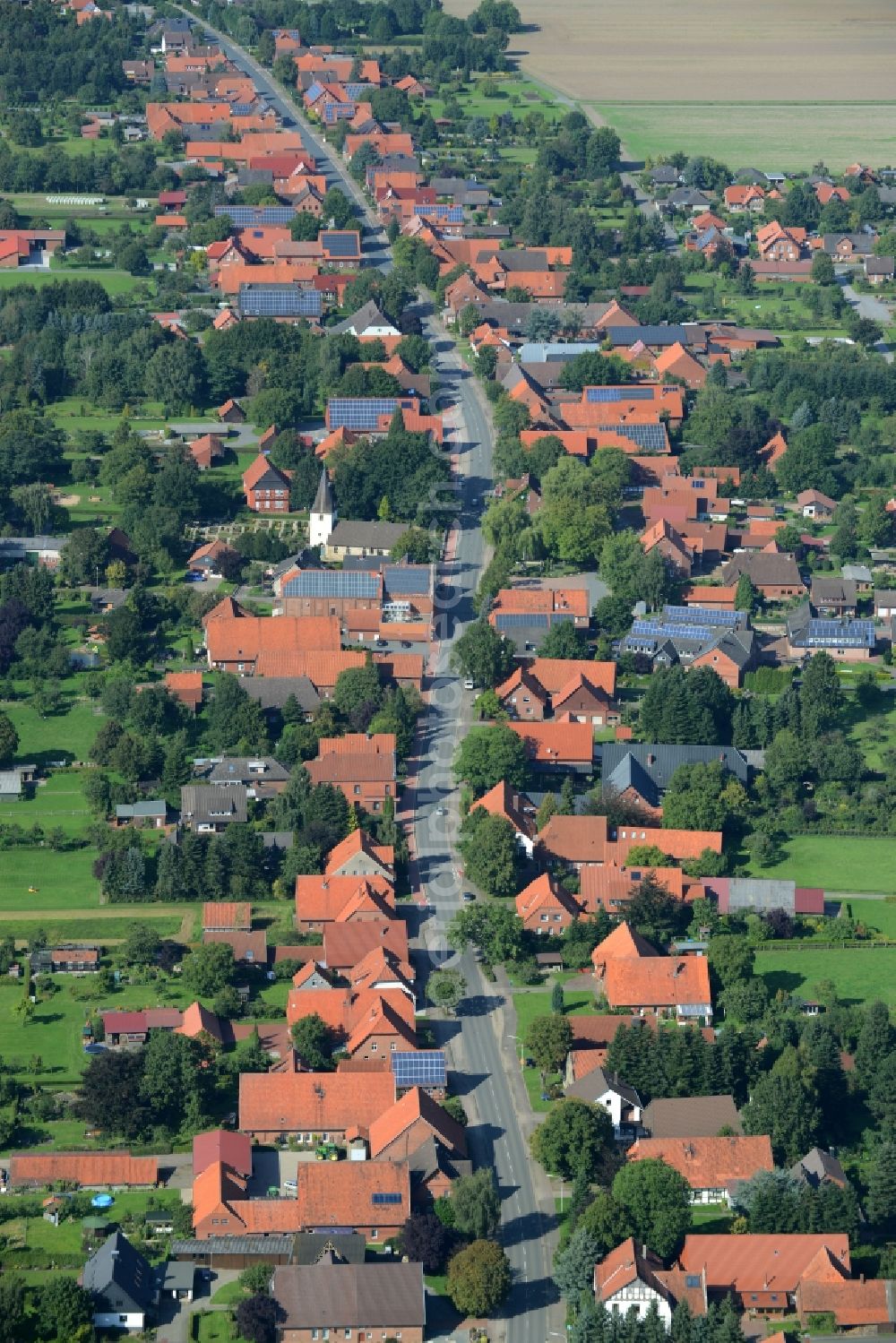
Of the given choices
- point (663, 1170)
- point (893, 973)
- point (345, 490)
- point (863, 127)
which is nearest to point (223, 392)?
point (345, 490)

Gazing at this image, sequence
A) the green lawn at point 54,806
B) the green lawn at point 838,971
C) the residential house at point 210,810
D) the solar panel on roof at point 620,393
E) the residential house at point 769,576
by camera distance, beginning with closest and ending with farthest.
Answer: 1. the green lawn at point 838,971
2. the residential house at point 210,810
3. the green lawn at point 54,806
4. the residential house at point 769,576
5. the solar panel on roof at point 620,393

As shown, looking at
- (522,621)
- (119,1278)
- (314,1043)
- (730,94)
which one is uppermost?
(119,1278)

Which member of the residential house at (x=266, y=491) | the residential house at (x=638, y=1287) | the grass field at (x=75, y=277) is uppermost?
the residential house at (x=638, y=1287)

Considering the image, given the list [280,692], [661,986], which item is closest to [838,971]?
[661,986]

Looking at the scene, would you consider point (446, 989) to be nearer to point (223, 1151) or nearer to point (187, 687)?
point (223, 1151)

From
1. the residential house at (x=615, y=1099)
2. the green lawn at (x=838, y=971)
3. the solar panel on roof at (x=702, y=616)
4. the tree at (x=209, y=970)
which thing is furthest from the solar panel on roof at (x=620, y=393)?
the residential house at (x=615, y=1099)

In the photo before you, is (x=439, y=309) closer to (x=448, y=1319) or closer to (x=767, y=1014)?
A: (x=767, y=1014)

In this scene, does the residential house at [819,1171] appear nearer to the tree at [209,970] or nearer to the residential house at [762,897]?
the residential house at [762,897]

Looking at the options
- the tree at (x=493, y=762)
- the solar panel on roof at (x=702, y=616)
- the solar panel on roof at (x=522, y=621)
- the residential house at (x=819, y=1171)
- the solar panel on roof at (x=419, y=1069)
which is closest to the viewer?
the residential house at (x=819, y=1171)
